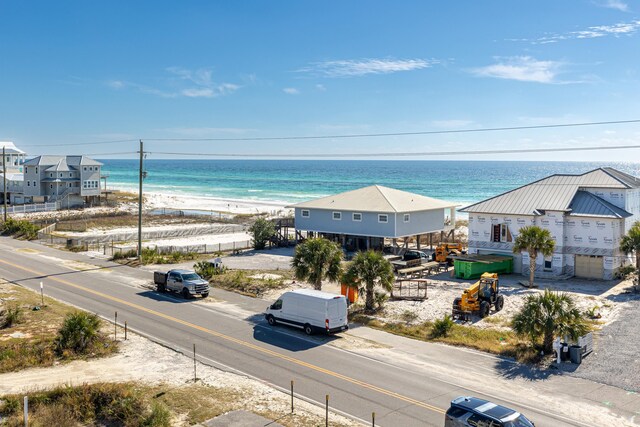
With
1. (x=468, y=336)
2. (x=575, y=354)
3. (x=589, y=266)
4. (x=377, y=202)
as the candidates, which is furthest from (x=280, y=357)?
(x=377, y=202)

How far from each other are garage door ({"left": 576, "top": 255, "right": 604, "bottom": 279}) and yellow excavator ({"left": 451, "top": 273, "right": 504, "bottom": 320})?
1400 cm

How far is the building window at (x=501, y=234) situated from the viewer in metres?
48.1

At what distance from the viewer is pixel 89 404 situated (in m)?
20.2

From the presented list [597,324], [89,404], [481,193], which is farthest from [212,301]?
[481,193]

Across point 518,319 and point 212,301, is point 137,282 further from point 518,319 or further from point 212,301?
point 518,319

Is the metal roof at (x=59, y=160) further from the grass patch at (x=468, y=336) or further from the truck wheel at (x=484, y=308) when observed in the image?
the truck wheel at (x=484, y=308)

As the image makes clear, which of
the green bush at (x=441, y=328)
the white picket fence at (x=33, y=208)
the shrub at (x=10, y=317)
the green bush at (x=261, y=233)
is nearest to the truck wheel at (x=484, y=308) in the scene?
the green bush at (x=441, y=328)

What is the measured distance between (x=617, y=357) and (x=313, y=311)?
13.9 meters

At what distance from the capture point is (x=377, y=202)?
5684 cm

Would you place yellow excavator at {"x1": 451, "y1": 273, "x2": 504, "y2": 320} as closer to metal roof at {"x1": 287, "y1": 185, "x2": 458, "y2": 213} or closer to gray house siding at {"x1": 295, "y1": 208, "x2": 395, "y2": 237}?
metal roof at {"x1": 287, "y1": 185, "x2": 458, "y2": 213}

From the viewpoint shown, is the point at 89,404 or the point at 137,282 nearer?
the point at 89,404

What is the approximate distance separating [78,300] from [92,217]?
5474cm

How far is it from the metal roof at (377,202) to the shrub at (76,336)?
107 ft

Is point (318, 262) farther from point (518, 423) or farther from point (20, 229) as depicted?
point (20, 229)
